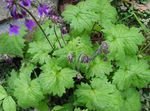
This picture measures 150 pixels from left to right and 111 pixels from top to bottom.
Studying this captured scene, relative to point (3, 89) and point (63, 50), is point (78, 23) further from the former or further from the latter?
point (3, 89)

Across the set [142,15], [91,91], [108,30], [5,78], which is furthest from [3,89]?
[142,15]

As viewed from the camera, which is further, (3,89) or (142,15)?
(142,15)

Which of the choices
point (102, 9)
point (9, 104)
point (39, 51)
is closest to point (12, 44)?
point (39, 51)

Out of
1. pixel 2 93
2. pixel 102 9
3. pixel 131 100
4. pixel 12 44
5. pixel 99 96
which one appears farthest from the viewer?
pixel 102 9

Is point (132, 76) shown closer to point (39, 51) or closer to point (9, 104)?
point (39, 51)

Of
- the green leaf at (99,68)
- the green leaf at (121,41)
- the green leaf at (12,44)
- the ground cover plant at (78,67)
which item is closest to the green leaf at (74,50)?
the ground cover plant at (78,67)

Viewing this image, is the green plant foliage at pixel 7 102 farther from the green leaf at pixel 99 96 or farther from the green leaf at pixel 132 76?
the green leaf at pixel 132 76
